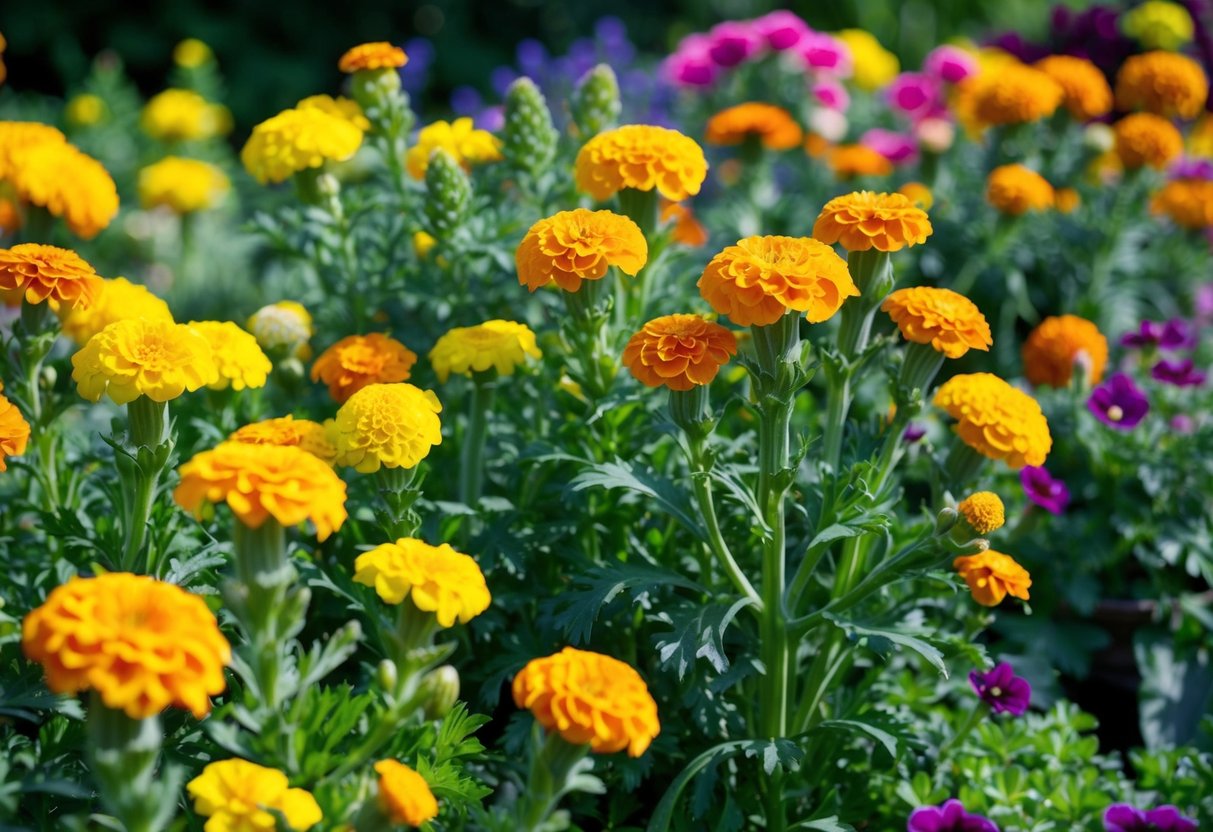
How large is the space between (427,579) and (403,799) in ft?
0.91

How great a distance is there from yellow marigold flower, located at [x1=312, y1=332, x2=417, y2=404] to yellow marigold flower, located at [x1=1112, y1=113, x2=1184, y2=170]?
2.19 meters

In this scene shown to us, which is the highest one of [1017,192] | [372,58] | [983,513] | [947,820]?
[372,58]

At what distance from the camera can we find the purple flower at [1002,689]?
82.0 inches

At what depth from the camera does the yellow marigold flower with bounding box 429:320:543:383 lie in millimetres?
2004

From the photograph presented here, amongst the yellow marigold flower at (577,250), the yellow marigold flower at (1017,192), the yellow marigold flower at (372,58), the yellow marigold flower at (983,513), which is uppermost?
the yellow marigold flower at (372,58)

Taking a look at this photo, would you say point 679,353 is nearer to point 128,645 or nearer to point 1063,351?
point 128,645

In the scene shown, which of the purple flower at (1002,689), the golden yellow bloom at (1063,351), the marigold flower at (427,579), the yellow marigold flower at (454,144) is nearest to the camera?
the marigold flower at (427,579)

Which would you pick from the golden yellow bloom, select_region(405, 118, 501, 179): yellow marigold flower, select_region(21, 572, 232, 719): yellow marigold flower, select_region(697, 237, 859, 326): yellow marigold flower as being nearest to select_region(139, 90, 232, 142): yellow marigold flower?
select_region(405, 118, 501, 179): yellow marigold flower

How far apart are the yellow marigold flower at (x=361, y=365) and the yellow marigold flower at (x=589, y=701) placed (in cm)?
77

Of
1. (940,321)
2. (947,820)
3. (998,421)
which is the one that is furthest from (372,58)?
(947,820)

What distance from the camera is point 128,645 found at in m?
1.20

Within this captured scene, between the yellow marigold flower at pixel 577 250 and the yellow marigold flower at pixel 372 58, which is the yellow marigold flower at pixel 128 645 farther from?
the yellow marigold flower at pixel 372 58

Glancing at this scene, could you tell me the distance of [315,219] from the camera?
2.44 meters

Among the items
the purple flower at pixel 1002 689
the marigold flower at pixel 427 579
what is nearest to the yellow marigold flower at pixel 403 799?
the marigold flower at pixel 427 579
